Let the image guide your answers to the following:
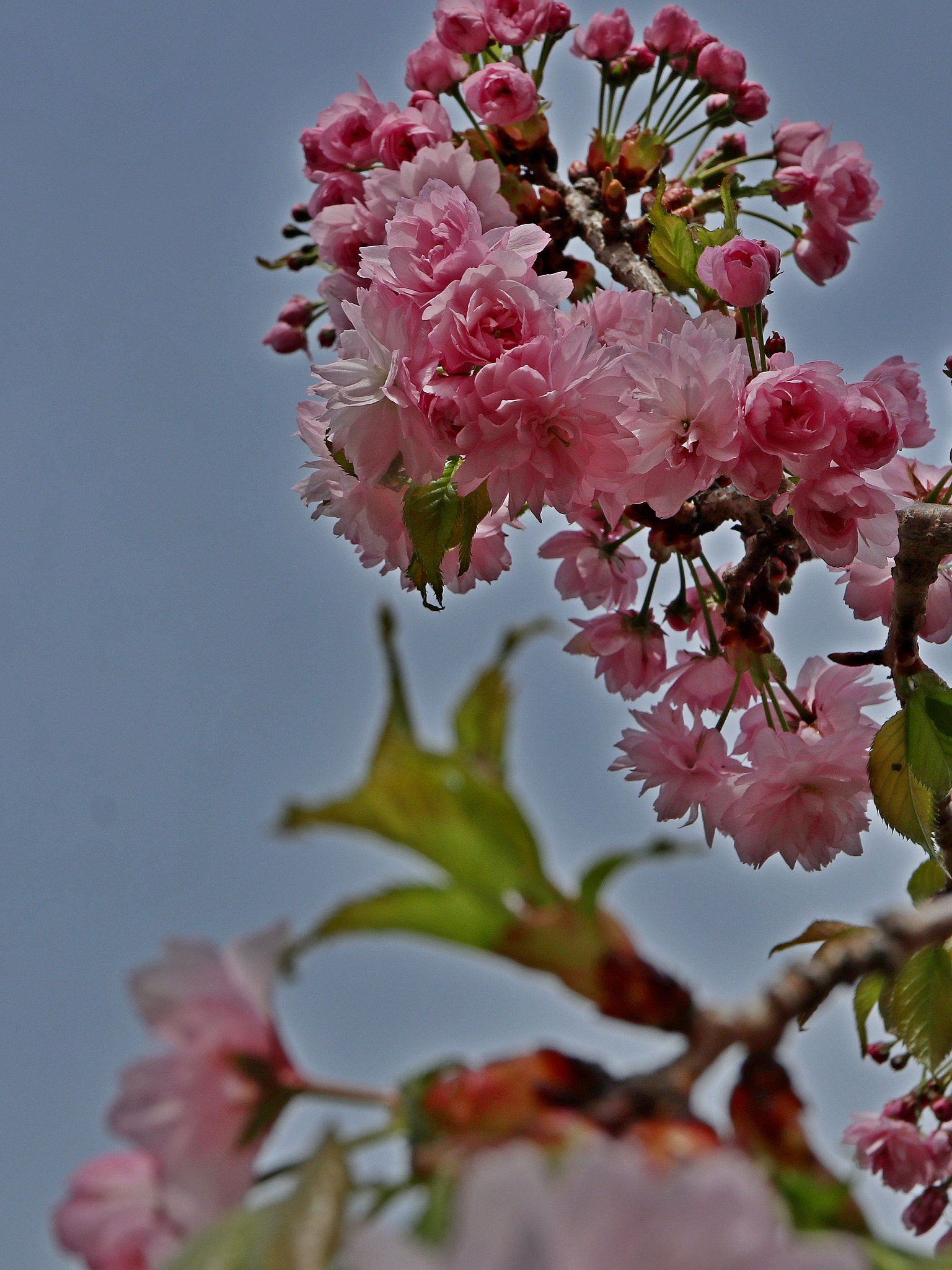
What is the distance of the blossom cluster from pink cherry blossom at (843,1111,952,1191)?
1.74 m

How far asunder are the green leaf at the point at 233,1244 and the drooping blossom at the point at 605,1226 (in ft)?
0.22

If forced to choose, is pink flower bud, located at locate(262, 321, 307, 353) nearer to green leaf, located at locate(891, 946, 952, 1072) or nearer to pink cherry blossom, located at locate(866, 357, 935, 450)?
pink cherry blossom, located at locate(866, 357, 935, 450)

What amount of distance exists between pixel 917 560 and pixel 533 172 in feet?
3.12

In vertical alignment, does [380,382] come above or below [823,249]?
below

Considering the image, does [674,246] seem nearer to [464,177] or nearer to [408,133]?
[464,177]

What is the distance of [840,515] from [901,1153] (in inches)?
52.6

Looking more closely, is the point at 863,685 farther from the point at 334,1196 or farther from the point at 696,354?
the point at 334,1196

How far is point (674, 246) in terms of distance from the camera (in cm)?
132

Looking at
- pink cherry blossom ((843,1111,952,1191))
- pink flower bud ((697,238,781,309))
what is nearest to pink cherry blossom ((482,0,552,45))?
pink flower bud ((697,238,781,309))

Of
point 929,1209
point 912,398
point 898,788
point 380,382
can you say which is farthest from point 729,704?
point 929,1209

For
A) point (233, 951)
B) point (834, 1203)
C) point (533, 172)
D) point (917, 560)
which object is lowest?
point (834, 1203)

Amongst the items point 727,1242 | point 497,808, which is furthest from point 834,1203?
point 497,808

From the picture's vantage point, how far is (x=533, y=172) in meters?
1.79

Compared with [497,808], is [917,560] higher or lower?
higher
